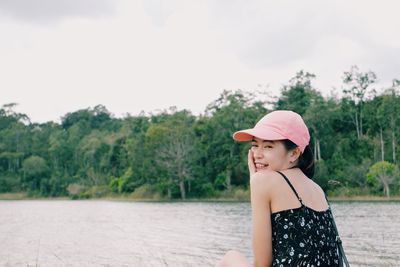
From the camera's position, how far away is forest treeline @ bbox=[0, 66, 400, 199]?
139 ft

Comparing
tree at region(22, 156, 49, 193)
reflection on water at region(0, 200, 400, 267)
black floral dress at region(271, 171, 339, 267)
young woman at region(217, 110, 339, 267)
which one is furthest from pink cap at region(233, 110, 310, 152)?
tree at region(22, 156, 49, 193)

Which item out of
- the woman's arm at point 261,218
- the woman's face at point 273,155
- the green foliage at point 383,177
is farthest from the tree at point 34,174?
the woman's arm at point 261,218

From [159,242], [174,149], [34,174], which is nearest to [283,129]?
[159,242]

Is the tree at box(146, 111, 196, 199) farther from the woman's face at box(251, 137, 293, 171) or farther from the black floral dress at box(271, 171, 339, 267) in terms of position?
the black floral dress at box(271, 171, 339, 267)

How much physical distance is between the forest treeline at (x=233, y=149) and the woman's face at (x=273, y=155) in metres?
36.1

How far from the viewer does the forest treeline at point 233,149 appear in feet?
139

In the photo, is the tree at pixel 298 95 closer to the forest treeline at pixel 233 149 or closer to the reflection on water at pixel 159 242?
the forest treeline at pixel 233 149

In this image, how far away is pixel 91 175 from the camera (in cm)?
6475

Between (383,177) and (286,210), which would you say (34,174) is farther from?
(286,210)

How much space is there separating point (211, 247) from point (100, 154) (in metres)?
58.0

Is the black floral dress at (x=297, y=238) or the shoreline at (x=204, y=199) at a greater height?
the black floral dress at (x=297, y=238)

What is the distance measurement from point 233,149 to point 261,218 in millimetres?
46922

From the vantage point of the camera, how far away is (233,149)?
1935 inches

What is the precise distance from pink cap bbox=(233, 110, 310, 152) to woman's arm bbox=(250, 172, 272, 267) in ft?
0.65
